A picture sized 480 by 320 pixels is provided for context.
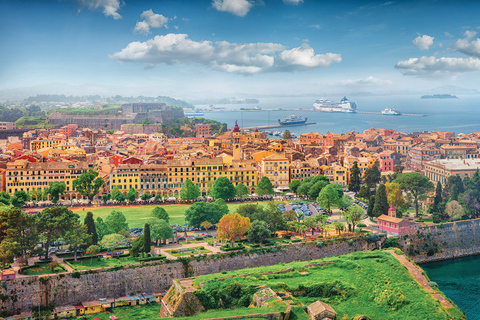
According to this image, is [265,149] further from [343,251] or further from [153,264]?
[153,264]

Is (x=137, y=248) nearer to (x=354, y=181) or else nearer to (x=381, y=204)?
(x=381, y=204)

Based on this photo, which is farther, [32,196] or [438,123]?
[438,123]

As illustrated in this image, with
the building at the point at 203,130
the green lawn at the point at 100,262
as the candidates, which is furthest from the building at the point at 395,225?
the building at the point at 203,130

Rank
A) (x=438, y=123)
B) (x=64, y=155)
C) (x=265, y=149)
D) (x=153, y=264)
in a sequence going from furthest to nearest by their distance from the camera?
(x=438, y=123), (x=265, y=149), (x=64, y=155), (x=153, y=264)

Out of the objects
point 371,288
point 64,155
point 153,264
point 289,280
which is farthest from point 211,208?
point 64,155

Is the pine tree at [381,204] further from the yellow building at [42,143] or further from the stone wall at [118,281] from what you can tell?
the yellow building at [42,143]

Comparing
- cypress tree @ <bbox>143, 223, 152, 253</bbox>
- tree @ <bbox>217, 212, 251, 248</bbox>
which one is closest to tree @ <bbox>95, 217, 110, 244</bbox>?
cypress tree @ <bbox>143, 223, 152, 253</bbox>
